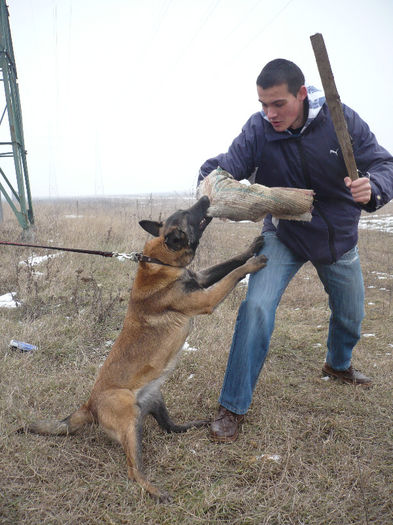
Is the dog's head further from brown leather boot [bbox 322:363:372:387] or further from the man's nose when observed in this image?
brown leather boot [bbox 322:363:372:387]

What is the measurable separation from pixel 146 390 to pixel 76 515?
0.82 m

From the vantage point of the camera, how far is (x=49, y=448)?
2.53 metres

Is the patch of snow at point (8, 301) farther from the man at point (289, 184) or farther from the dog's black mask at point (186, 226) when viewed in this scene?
the man at point (289, 184)

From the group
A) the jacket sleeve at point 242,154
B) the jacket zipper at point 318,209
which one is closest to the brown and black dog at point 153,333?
the jacket sleeve at point 242,154

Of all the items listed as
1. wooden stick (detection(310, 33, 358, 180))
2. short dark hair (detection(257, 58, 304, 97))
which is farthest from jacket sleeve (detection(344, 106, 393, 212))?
short dark hair (detection(257, 58, 304, 97))

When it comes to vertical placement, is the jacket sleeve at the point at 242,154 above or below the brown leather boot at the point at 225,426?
above

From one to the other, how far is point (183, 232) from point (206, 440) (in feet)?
5.16

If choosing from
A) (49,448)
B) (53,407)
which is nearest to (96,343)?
(53,407)

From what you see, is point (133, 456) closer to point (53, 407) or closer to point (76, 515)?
point (76, 515)

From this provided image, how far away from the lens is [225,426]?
2.70 m

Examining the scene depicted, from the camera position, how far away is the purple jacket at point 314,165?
8.71 ft

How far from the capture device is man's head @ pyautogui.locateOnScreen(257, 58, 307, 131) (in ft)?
8.04

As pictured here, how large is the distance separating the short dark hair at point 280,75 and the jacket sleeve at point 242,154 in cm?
38

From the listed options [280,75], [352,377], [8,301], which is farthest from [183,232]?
[8,301]
